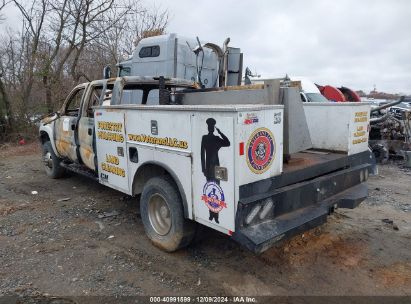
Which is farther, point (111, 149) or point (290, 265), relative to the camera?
point (111, 149)

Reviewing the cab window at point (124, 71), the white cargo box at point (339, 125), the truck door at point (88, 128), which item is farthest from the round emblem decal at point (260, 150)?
the cab window at point (124, 71)

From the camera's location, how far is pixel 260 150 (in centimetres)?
301

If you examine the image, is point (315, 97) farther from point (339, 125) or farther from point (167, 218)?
point (167, 218)

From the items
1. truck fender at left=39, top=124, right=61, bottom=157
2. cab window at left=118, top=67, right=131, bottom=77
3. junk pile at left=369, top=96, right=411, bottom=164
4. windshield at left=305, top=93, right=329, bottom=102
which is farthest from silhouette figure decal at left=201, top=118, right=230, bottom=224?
cab window at left=118, top=67, right=131, bottom=77

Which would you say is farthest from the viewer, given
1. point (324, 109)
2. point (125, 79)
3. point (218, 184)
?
point (125, 79)

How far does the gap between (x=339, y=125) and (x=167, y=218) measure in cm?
231

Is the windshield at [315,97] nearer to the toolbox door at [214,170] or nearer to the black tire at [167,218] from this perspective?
the black tire at [167,218]

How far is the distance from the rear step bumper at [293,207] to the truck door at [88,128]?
2912 millimetres

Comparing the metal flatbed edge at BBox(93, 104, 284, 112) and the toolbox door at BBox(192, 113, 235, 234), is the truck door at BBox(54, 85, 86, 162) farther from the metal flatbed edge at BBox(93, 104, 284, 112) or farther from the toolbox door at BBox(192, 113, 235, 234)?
the toolbox door at BBox(192, 113, 235, 234)

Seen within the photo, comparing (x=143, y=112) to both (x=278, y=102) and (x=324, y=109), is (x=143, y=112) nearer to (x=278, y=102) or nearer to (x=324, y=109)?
(x=278, y=102)

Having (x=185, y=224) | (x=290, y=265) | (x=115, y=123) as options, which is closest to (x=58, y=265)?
(x=185, y=224)

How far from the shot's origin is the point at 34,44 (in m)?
14.1

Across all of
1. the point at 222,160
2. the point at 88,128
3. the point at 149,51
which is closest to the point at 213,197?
the point at 222,160

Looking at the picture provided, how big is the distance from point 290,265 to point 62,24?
13793 millimetres
